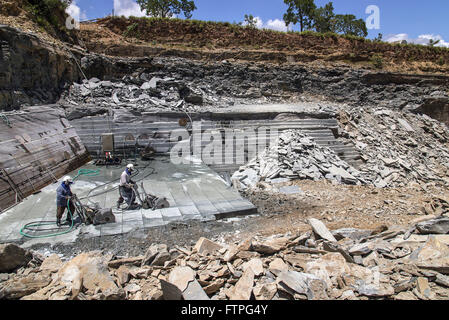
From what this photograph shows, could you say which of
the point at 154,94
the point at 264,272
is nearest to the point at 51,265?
the point at 264,272

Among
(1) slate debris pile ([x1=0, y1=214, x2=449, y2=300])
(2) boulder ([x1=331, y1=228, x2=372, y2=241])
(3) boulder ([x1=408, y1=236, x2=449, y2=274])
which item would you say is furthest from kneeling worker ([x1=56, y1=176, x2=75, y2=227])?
(3) boulder ([x1=408, y1=236, x2=449, y2=274])

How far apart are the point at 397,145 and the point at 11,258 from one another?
13965 millimetres

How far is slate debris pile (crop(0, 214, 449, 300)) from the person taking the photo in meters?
2.92

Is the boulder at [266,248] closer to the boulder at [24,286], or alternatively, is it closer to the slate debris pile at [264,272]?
the slate debris pile at [264,272]

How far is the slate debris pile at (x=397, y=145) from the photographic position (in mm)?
10367

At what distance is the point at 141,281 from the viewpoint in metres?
3.39

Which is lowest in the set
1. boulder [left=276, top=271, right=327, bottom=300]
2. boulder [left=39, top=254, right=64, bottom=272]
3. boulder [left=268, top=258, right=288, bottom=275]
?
boulder [left=39, top=254, right=64, bottom=272]

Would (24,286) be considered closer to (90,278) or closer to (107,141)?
(90,278)

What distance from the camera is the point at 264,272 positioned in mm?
3373

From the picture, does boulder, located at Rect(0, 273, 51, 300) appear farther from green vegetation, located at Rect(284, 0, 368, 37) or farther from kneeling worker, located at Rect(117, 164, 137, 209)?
green vegetation, located at Rect(284, 0, 368, 37)

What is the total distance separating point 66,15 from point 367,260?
1833cm

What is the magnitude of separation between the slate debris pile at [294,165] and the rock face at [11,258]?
17.7 ft

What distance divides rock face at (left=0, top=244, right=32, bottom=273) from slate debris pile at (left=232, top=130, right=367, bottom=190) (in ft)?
17.7

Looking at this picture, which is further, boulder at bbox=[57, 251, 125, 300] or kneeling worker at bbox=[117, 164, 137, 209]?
kneeling worker at bbox=[117, 164, 137, 209]
